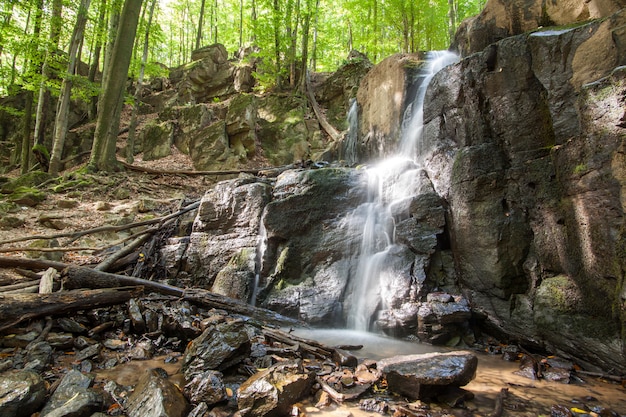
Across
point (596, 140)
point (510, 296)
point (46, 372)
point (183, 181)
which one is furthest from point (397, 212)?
point (183, 181)

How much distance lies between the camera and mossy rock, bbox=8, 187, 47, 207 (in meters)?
9.22

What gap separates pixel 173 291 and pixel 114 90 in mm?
8768

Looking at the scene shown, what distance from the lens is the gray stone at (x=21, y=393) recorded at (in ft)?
8.83

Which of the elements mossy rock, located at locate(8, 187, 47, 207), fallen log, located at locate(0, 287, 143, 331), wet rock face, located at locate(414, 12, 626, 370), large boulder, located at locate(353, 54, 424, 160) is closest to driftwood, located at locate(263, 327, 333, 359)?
fallen log, located at locate(0, 287, 143, 331)

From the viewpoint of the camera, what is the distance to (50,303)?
179 inches

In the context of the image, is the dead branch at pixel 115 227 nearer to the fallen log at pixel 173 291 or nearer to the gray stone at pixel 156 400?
the fallen log at pixel 173 291

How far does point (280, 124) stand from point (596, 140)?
13343 millimetres

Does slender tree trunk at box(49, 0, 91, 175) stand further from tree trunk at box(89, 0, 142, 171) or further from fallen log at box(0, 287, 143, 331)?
fallen log at box(0, 287, 143, 331)

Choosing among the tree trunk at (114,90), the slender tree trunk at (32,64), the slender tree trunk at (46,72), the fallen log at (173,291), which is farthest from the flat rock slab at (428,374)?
the slender tree trunk at (32,64)

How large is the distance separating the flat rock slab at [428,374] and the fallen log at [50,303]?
426cm

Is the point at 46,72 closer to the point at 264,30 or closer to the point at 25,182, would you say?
the point at 25,182

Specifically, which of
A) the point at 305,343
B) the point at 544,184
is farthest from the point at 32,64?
the point at 544,184

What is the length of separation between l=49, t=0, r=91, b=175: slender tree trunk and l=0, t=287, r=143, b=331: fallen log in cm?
965

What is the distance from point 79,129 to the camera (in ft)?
59.5
